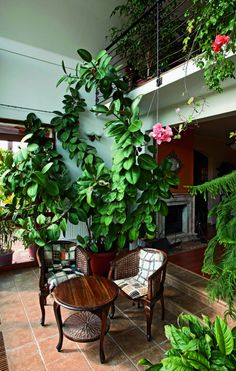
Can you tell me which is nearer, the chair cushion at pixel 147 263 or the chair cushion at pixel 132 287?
the chair cushion at pixel 132 287

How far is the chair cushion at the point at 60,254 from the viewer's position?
8.84 ft

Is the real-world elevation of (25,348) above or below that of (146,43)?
below

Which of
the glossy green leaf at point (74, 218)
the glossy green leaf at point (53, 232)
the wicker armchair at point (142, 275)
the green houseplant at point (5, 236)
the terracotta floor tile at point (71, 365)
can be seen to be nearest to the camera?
the terracotta floor tile at point (71, 365)

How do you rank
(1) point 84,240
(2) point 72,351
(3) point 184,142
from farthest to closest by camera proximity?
(3) point 184,142 → (1) point 84,240 → (2) point 72,351

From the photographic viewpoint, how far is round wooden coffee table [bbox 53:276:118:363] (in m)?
1.79

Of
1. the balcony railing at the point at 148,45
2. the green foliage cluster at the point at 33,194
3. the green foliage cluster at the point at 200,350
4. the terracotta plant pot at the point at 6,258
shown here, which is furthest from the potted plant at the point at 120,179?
the green foliage cluster at the point at 200,350

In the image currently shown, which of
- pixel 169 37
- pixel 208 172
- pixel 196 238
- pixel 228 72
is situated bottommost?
pixel 196 238

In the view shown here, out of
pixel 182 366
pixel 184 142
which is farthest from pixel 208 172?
pixel 182 366

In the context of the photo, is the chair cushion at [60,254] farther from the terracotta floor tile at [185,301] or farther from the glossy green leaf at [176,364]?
the glossy green leaf at [176,364]

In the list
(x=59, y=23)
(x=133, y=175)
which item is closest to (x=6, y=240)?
(x=133, y=175)

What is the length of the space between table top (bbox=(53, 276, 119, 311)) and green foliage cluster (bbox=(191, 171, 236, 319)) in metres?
0.87

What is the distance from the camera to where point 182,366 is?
92cm

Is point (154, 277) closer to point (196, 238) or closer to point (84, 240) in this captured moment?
point (84, 240)

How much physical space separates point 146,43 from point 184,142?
220 cm
